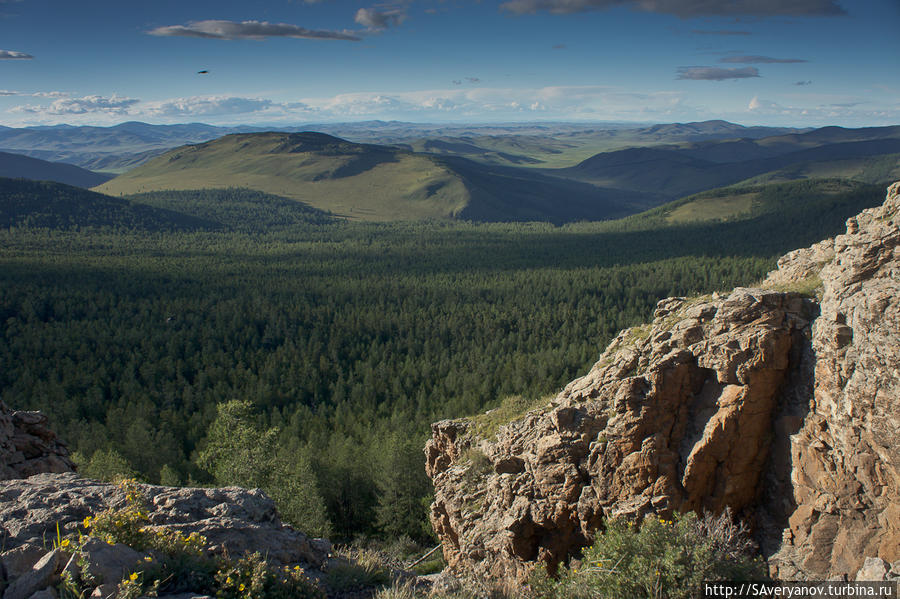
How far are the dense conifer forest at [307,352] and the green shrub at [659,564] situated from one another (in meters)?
22.4

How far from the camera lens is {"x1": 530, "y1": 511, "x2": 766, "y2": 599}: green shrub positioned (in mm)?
13898

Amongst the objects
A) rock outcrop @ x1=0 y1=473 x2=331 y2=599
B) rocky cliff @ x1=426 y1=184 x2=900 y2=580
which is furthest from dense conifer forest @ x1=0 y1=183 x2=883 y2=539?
rocky cliff @ x1=426 y1=184 x2=900 y2=580

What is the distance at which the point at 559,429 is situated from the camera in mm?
21984

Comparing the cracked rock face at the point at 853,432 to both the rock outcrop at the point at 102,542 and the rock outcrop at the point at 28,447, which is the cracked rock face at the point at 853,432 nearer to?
the rock outcrop at the point at 102,542

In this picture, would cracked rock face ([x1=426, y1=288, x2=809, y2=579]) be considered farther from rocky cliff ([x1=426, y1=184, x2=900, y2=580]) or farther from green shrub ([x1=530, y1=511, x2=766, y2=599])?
green shrub ([x1=530, y1=511, x2=766, y2=599])

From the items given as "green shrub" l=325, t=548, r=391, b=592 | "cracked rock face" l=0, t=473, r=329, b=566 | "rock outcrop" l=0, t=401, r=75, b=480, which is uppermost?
"cracked rock face" l=0, t=473, r=329, b=566

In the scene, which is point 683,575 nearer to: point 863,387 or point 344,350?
point 863,387

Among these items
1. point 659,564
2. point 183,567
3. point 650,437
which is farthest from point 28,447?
point 650,437

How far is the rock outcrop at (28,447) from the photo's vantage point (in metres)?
21.5

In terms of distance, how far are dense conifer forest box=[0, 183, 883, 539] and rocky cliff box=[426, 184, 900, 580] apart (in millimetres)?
17504

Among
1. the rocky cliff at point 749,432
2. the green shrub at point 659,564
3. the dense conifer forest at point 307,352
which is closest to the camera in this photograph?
the green shrub at point 659,564

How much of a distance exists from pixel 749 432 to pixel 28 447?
29.5 m

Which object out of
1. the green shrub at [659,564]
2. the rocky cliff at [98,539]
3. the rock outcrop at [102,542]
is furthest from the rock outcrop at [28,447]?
the green shrub at [659,564]

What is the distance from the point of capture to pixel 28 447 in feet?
74.8
